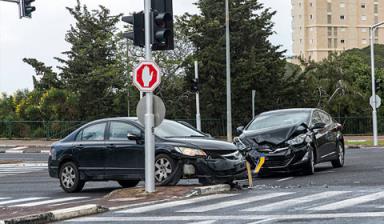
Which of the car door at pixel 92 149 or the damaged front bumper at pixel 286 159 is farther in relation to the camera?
the damaged front bumper at pixel 286 159

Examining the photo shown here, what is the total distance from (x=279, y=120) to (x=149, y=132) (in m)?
5.31

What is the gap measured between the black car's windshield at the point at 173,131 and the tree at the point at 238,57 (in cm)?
3260

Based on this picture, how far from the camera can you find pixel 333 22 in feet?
494

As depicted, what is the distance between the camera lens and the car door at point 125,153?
1432 cm

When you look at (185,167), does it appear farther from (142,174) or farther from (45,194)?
(45,194)

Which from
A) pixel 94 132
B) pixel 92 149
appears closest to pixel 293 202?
pixel 92 149

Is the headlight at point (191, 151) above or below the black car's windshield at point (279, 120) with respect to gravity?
below

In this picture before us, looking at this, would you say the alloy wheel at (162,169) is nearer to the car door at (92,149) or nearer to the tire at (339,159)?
the car door at (92,149)

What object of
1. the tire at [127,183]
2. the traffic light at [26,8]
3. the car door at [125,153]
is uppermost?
the traffic light at [26,8]

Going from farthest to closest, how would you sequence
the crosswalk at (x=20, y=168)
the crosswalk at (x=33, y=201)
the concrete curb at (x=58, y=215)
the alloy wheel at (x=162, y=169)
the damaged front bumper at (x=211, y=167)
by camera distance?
the crosswalk at (x=20, y=168) → the alloy wheel at (x=162, y=169) → the damaged front bumper at (x=211, y=167) → the crosswalk at (x=33, y=201) → the concrete curb at (x=58, y=215)

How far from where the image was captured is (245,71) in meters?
48.3

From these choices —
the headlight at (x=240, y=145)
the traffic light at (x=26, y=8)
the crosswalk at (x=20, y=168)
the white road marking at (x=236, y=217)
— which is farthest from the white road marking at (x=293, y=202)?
the traffic light at (x=26, y=8)

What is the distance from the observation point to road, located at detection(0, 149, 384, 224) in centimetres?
970

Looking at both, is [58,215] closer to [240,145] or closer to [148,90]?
[148,90]
